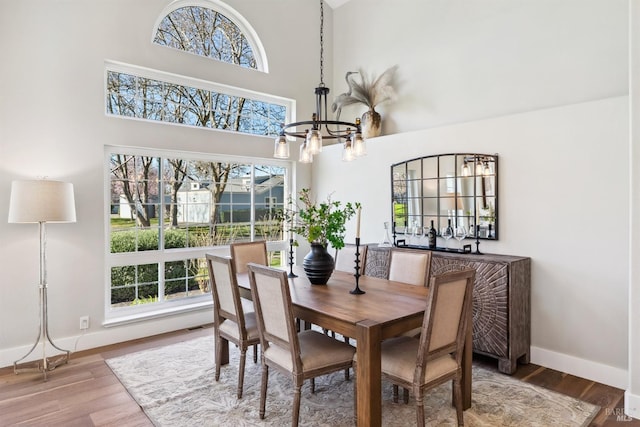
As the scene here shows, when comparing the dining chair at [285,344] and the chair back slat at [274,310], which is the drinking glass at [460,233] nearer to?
the dining chair at [285,344]

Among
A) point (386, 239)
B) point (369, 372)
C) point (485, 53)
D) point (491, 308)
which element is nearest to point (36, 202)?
point (369, 372)

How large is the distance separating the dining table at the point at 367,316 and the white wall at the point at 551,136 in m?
1.29

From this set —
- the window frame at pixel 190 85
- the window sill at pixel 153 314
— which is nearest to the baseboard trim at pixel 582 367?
the window sill at pixel 153 314

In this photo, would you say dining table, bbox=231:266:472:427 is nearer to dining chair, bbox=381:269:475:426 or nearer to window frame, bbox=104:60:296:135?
dining chair, bbox=381:269:475:426

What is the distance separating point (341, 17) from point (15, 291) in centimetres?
530

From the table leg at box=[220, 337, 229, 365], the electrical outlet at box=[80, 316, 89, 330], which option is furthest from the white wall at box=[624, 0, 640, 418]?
the electrical outlet at box=[80, 316, 89, 330]

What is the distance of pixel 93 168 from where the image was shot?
12.9ft

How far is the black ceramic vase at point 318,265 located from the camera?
10.2 feet

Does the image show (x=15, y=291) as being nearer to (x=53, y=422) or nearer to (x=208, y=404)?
(x=53, y=422)

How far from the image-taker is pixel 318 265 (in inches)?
122

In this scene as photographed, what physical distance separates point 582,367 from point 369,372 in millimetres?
2264

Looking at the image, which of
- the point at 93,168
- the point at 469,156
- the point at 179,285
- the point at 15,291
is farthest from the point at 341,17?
the point at 15,291

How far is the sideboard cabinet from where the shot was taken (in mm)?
3240

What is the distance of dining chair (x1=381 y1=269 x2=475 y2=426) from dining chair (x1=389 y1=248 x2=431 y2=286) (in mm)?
786
